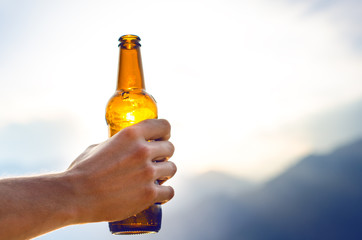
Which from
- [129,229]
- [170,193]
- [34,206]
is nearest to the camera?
[34,206]

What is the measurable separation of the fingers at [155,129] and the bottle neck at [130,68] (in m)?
0.54

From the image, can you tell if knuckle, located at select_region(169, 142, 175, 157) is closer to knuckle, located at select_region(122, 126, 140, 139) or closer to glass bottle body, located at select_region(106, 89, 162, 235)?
knuckle, located at select_region(122, 126, 140, 139)

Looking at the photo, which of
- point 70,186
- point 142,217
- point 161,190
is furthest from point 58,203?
point 142,217

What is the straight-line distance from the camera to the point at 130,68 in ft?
5.45

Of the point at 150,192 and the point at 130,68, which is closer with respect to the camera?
the point at 150,192

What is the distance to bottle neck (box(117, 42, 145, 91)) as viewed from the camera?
1.66m

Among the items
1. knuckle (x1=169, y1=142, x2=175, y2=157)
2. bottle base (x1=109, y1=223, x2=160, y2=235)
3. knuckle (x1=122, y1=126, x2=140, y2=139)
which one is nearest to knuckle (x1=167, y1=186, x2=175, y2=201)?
knuckle (x1=169, y1=142, x2=175, y2=157)

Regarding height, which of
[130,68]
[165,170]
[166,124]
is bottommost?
[165,170]

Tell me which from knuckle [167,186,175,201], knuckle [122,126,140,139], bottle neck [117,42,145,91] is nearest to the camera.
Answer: knuckle [122,126,140,139]

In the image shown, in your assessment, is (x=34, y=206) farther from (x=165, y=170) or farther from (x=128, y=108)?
(x=128, y=108)

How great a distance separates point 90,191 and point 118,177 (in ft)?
0.24

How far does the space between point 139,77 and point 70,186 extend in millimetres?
791

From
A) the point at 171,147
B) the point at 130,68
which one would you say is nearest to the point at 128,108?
the point at 130,68

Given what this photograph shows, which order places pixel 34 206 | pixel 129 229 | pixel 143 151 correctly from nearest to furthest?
1. pixel 34 206
2. pixel 143 151
3. pixel 129 229
